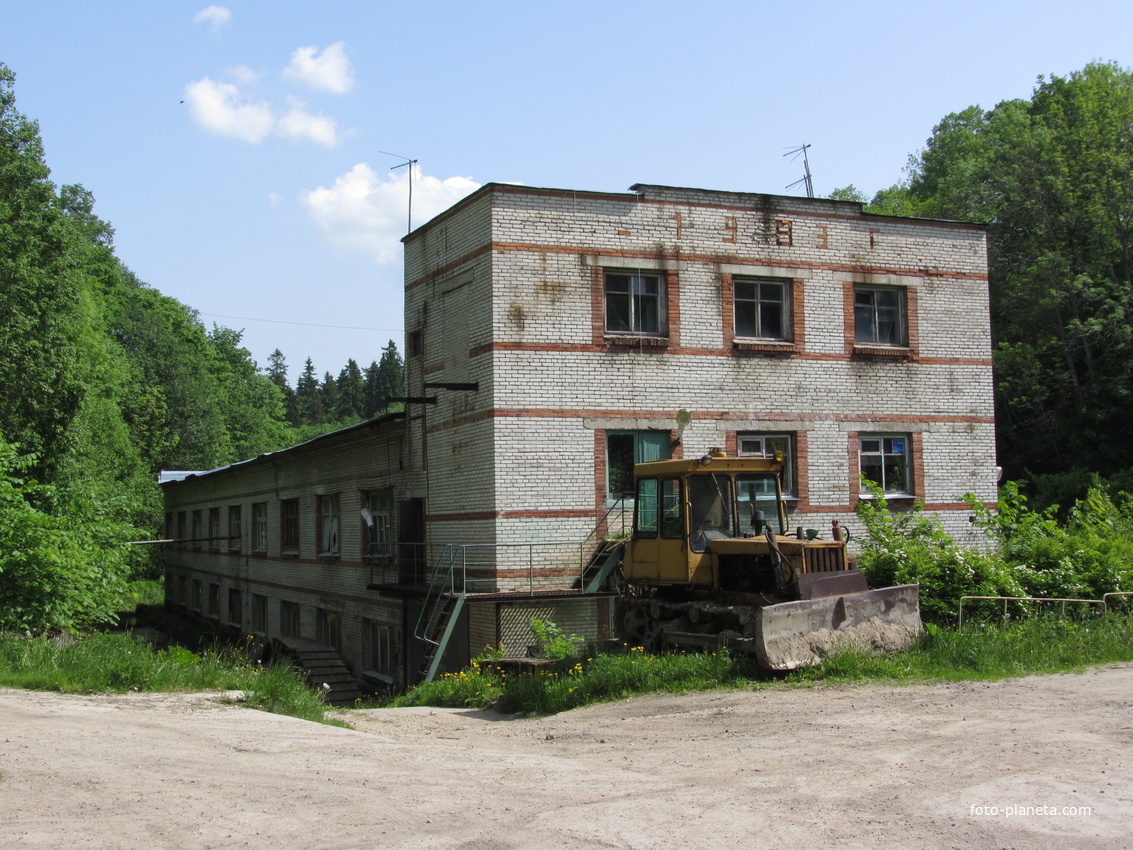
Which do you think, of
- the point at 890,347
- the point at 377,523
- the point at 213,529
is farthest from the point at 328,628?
the point at 890,347

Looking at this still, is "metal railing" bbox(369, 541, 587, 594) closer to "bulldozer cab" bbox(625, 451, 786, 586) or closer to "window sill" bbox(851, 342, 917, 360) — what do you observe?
"bulldozer cab" bbox(625, 451, 786, 586)

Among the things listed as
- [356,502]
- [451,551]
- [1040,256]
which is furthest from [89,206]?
[1040,256]

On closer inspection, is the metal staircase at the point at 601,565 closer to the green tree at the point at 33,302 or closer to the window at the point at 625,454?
the window at the point at 625,454

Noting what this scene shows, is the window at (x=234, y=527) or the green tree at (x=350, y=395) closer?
the window at (x=234, y=527)

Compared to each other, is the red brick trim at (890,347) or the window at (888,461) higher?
the red brick trim at (890,347)

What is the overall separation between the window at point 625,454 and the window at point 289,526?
38.8 feet

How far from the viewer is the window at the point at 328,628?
23062mm

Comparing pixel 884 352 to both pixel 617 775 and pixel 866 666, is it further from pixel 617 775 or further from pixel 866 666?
pixel 617 775

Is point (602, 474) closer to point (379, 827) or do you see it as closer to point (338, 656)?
point (338, 656)

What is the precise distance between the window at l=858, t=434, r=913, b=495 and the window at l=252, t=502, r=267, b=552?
17758mm

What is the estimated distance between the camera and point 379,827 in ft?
19.4

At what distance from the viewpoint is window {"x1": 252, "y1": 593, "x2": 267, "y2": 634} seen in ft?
94.7

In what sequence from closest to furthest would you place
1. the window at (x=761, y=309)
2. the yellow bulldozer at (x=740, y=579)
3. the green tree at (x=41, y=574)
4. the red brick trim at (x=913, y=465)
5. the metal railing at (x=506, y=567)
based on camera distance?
the yellow bulldozer at (x=740, y=579) < the green tree at (x=41, y=574) < the metal railing at (x=506, y=567) < the window at (x=761, y=309) < the red brick trim at (x=913, y=465)

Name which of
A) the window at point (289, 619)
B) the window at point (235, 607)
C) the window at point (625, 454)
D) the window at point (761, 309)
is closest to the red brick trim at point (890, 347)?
the window at point (761, 309)
